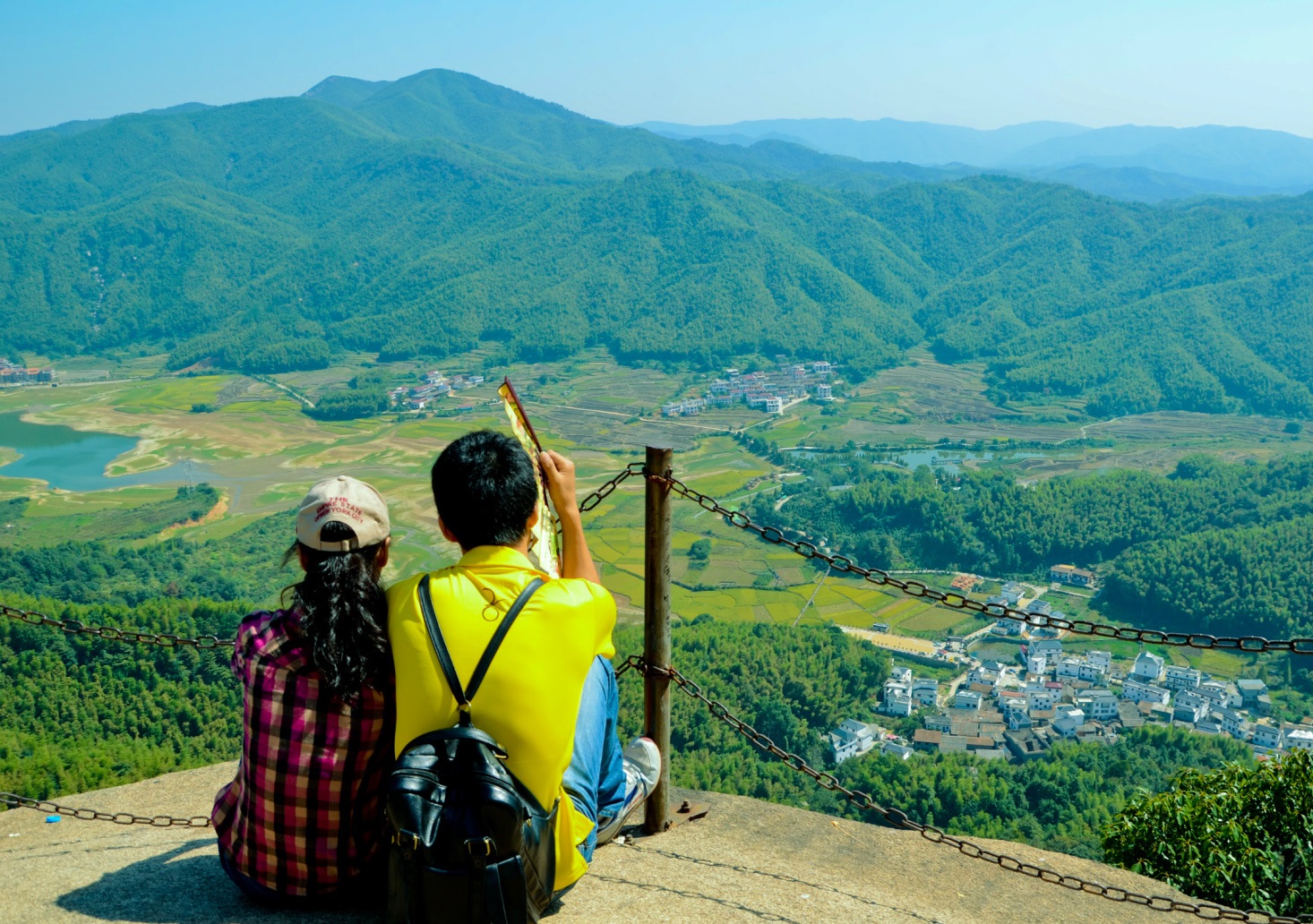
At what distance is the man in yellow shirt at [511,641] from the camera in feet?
6.48

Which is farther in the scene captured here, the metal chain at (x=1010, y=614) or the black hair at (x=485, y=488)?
the metal chain at (x=1010, y=614)

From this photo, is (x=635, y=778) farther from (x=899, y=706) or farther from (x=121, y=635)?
(x=899, y=706)

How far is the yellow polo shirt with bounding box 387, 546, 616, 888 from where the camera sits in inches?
77.5

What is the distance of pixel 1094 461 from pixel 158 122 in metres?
147

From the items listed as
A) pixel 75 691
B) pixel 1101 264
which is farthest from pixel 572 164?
pixel 75 691

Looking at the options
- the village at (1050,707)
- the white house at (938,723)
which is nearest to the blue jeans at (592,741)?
the village at (1050,707)

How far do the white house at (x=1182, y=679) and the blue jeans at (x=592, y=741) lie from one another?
85.9 feet

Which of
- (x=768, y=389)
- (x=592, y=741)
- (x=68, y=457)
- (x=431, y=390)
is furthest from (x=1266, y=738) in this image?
(x=431, y=390)

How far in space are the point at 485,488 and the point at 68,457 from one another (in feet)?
170

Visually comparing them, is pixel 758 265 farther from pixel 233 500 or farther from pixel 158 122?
pixel 158 122

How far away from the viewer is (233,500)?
124 ft

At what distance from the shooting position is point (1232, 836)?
16.8ft

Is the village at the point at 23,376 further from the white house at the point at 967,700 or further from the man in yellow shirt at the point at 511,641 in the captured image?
the man in yellow shirt at the point at 511,641

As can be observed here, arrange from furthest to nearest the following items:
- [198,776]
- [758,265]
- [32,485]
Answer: [758,265] → [32,485] → [198,776]
